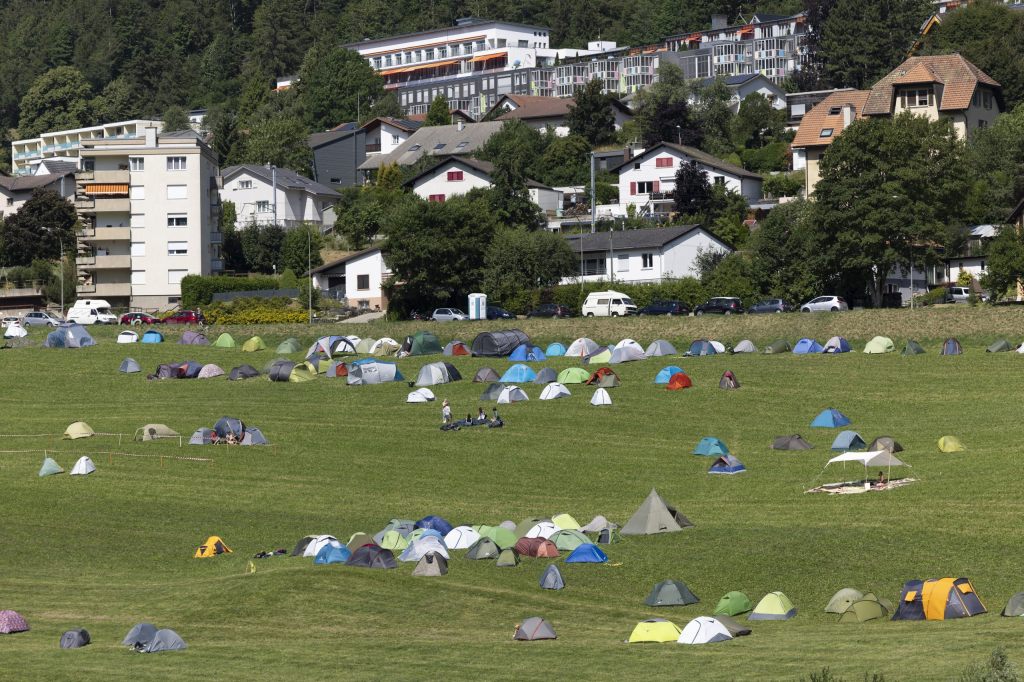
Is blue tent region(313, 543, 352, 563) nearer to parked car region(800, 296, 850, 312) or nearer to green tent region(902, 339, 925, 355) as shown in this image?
green tent region(902, 339, 925, 355)

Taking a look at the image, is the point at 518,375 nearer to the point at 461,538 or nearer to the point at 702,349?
the point at 702,349

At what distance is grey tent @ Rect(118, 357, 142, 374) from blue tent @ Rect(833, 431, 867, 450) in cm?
3894

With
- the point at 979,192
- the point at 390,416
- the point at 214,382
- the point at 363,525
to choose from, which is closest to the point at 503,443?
the point at 390,416

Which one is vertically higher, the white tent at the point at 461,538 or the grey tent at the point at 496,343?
the grey tent at the point at 496,343

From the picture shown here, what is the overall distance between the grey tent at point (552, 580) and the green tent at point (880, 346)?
38.3m

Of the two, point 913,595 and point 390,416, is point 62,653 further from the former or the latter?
point 390,416

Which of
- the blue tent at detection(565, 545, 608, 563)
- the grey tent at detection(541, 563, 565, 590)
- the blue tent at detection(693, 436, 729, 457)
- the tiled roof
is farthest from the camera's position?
the tiled roof

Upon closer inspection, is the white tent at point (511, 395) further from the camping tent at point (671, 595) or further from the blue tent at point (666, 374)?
the camping tent at point (671, 595)

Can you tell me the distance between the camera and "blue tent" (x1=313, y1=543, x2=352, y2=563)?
42.5m

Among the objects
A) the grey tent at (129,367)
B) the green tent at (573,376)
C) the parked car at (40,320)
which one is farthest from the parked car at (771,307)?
the parked car at (40,320)

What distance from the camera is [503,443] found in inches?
2388

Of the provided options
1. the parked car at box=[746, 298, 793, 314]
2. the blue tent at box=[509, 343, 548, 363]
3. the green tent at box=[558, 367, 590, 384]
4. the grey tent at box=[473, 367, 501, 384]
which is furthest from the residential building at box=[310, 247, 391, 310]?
the green tent at box=[558, 367, 590, 384]

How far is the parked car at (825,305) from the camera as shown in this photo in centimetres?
8919

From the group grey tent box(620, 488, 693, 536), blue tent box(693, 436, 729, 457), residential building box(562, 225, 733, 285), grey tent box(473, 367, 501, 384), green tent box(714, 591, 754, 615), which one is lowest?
green tent box(714, 591, 754, 615)
